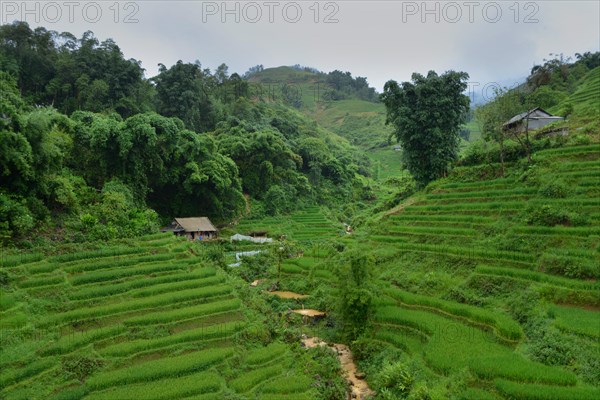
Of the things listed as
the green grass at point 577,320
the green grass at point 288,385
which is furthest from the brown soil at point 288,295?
the green grass at point 577,320

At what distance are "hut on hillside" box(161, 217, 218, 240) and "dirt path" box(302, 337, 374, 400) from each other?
1491cm

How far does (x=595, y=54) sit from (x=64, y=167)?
65515mm

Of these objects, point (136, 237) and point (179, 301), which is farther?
point (136, 237)

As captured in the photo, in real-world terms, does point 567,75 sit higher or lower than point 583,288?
higher

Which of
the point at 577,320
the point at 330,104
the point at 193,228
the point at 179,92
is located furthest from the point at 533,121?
the point at 330,104

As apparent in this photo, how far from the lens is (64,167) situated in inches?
848

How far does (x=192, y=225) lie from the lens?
29.0m

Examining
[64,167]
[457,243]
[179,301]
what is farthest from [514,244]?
[64,167]

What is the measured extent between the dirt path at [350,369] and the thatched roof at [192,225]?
48.9 feet

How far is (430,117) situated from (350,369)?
18.1m

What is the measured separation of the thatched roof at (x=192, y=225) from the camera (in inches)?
1120

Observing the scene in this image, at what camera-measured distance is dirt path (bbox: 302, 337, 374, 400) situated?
12594 millimetres

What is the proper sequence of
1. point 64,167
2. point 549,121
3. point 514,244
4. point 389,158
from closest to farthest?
point 514,244 < point 64,167 < point 549,121 < point 389,158

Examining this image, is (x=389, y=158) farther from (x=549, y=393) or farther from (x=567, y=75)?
(x=549, y=393)
